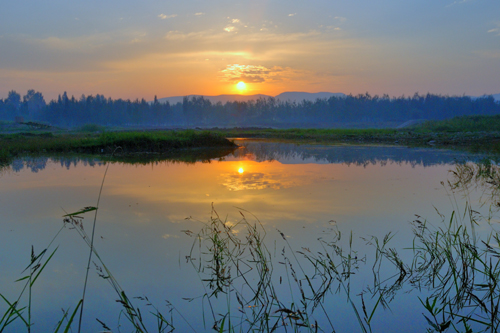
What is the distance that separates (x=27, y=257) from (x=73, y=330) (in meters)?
1.75

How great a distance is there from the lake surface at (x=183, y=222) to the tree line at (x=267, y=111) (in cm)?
8401

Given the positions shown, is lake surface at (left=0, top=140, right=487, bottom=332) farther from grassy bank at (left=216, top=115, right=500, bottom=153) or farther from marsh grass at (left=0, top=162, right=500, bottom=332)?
grassy bank at (left=216, top=115, right=500, bottom=153)

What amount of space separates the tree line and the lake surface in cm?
8401

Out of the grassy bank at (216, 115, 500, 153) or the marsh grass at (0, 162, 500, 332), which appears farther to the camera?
the grassy bank at (216, 115, 500, 153)

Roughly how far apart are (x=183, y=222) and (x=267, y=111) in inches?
4624

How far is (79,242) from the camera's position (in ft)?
14.8

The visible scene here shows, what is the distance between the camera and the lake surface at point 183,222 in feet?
10.1

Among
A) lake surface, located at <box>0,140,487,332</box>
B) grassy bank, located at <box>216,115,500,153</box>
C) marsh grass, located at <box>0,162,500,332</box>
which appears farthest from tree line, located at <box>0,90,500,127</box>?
marsh grass, located at <box>0,162,500,332</box>

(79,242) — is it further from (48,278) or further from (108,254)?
(48,278)

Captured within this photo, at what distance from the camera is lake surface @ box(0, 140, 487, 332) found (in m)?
3.07

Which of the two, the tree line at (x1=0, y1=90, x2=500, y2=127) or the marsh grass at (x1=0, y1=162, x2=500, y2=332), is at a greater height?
the tree line at (x1=0, y1=90, x2=500, y2=127)

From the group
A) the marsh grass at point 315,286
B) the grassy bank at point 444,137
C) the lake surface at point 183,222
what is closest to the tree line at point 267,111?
the grassy bank at point 444,137

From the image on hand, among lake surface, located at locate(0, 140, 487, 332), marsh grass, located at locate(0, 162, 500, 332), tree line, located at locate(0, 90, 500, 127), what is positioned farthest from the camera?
tree line, located at locate(0, 90, 500, 127)

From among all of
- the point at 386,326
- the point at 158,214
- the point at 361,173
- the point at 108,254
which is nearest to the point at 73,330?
the point at 108,254
